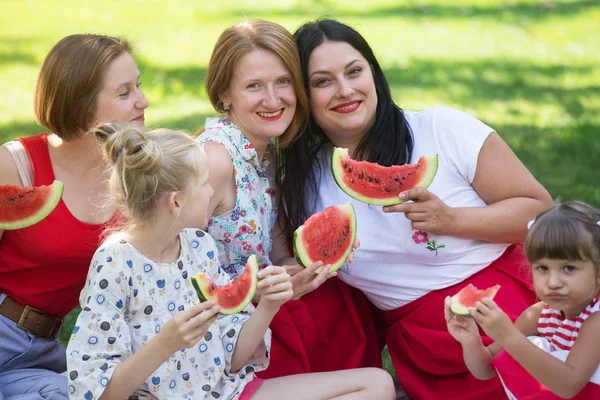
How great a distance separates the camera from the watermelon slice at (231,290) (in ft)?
11.7

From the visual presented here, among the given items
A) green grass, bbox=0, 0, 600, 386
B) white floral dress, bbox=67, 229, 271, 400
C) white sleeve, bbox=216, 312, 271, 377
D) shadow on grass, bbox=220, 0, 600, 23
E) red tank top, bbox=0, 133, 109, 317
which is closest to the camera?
white floral dress, bbox=67, 229, 271, 400

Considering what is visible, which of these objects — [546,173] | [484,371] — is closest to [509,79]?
[546,173]

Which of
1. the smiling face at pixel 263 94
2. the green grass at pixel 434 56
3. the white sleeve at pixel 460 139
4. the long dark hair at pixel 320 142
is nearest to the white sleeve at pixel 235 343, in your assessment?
the long dark hair at pixel 320 142

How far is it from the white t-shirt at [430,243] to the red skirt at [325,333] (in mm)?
185

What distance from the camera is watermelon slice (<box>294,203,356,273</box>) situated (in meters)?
4.15

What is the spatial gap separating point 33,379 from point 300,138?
6.30 ft

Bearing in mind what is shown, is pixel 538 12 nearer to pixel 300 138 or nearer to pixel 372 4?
pixel 372 4

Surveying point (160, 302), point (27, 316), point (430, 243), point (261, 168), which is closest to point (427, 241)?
point (430, 243)

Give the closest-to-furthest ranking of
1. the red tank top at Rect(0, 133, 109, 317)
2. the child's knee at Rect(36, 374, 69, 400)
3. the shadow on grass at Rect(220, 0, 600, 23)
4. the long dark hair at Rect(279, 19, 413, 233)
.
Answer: the child's knee at Rect(36, 374, 69, 400)
the red tank top at Rect(0, 133, 109, 317)
the long dark hair at Rect(279, 19, 413, 233)
the shadow on grass at Rect(220, 0, 600, 23)

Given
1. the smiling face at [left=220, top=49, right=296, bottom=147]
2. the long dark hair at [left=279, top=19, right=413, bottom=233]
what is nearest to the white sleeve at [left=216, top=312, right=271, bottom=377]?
the long dark hair at [left=279, top=19, right=413, bottom=233]

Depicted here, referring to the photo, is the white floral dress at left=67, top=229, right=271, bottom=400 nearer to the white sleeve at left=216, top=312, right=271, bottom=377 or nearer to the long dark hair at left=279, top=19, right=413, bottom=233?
the white sleeve at left=216, top=312, right=271, bottom=377

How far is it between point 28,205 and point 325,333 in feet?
5.76

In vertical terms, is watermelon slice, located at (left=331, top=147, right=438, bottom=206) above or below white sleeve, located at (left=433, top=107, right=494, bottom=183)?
below

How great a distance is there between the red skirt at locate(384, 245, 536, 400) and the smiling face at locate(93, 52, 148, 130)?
70.1 inches
